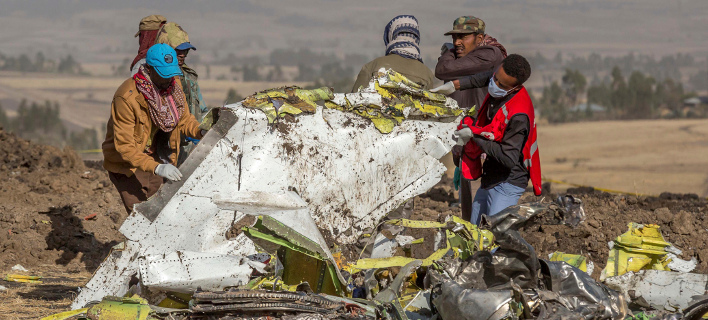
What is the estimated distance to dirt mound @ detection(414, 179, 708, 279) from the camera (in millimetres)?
7102

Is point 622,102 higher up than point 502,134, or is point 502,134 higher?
point 502,134

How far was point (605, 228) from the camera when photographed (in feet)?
24.7

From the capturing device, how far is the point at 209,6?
9850cm

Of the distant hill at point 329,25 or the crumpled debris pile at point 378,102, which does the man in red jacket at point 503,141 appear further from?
the distant hill at point 329,25

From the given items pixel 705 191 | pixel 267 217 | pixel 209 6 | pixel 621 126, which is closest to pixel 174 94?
pixel 267 217

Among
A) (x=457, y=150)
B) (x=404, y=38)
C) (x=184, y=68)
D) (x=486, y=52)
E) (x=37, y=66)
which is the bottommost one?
(x=37, y=66)

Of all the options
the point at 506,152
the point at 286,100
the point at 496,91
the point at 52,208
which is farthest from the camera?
the point at 52,208

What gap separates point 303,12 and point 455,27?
101m

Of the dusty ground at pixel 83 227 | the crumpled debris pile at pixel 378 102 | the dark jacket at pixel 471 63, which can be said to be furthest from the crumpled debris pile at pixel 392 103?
the dusty ground at pixel 83 227

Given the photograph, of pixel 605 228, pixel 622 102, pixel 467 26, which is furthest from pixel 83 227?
pixel 622 102

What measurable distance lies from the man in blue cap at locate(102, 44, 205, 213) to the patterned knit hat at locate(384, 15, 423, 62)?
1.68 metres

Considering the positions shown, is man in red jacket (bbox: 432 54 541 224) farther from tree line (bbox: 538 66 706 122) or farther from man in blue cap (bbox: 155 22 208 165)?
tree line (bbox: 538 66 706 122)

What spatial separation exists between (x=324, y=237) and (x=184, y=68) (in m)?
2.49

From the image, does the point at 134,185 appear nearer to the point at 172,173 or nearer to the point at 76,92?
the point at 172,173
